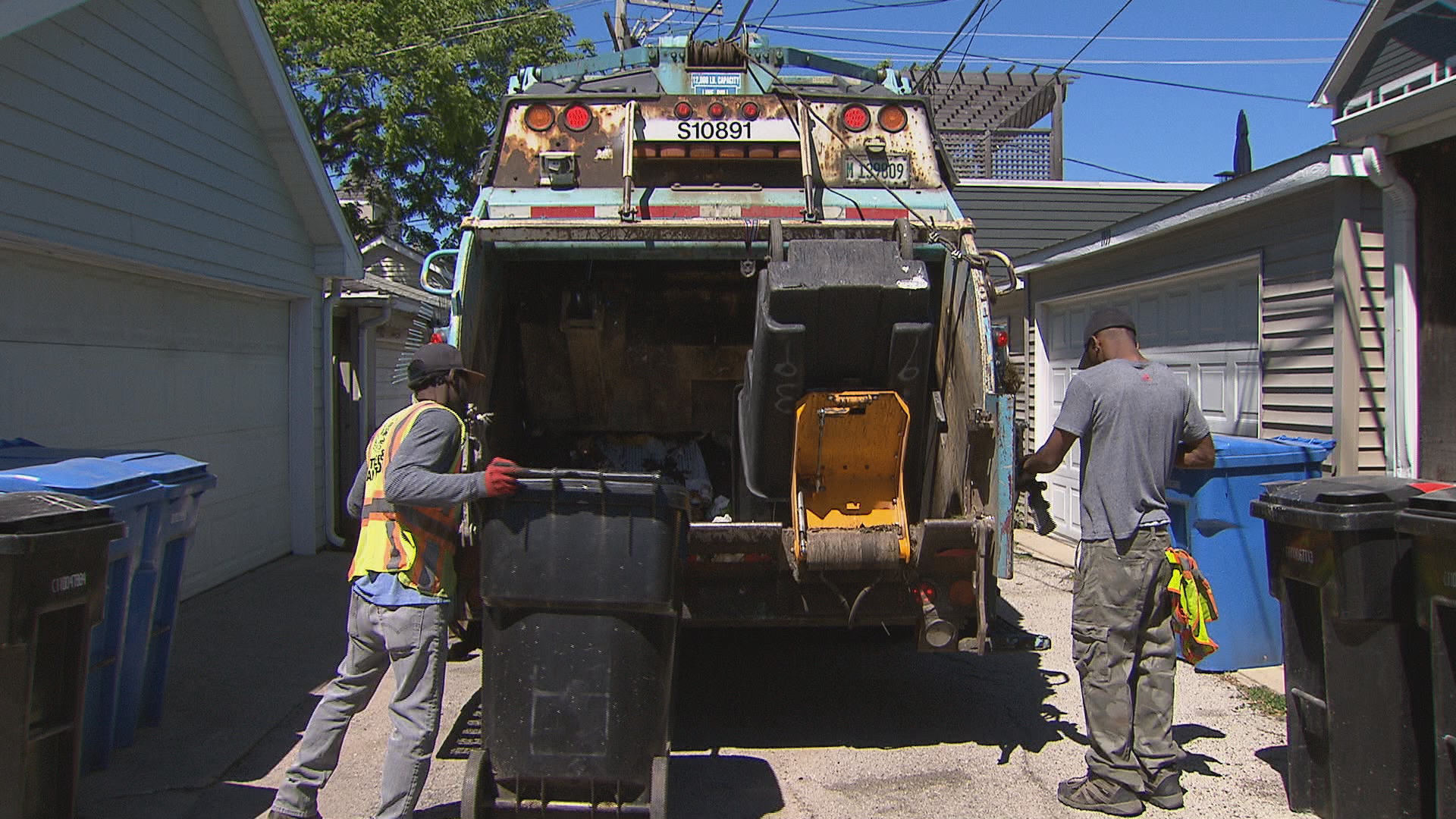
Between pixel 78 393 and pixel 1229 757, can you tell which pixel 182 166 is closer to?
pixel 78 393

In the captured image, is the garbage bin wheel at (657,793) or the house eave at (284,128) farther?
the house eave at (284,128)

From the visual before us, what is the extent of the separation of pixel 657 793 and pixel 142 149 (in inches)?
207

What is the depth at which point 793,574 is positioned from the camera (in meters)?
3.81

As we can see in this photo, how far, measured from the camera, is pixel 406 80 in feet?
43.7

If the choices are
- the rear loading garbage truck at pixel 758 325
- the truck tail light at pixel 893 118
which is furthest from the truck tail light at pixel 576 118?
the truck tail light at pixel 893 118

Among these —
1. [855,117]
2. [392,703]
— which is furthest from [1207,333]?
[392,703]

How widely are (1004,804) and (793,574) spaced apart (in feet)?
3.54

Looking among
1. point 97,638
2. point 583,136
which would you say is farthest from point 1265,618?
point 97,638

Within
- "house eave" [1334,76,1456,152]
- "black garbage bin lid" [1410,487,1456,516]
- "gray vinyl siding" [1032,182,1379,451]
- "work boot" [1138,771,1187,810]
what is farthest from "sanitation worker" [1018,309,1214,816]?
"gray vinyl siding" [1032,182,1379,451]

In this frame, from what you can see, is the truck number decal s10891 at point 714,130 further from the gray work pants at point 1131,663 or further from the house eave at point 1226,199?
the house eave at point 1226,199

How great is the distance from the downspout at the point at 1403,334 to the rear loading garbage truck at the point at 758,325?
2.49 metres

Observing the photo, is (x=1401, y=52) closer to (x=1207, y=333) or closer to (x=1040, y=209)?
(x=1207, y=333)

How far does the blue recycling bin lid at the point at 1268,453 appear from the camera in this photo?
4.98 metres

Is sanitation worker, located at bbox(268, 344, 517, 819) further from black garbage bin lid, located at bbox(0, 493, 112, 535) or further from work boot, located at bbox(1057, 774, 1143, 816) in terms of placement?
work boot, located at bbox(1057, 774, 1143, 816)
